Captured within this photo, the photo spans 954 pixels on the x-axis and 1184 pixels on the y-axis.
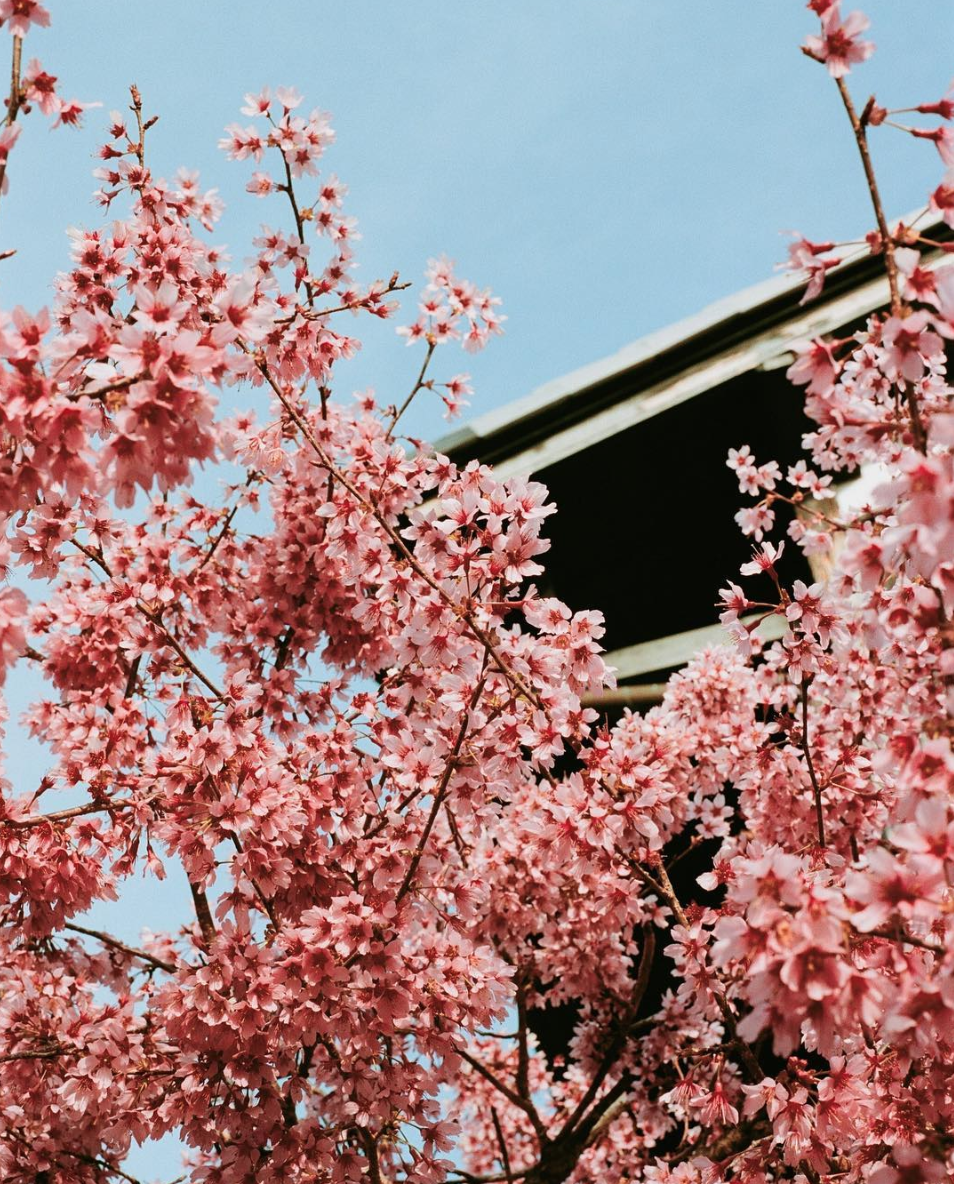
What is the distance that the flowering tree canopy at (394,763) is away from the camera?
2.39m

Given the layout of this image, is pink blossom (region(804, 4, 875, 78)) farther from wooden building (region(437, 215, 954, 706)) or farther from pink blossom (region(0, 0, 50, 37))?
wooden building (region(437, 215, 954, 706))

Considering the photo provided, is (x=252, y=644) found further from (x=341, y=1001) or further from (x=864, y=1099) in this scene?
(x=864, y=1099)

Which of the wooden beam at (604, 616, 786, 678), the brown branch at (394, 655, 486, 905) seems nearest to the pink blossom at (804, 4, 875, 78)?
the brown branch at (394, 655, 486, 905)

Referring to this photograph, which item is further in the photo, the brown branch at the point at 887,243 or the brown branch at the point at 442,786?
the brown branch at the point at 442,786

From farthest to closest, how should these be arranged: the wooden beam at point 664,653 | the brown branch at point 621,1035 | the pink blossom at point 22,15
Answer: the wooden beam at point 664,653, the brown branch at point 621,1035, the pink blossom at point 22,15

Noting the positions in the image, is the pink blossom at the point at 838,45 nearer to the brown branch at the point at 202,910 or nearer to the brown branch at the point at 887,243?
the brown branch at the point at 887,243

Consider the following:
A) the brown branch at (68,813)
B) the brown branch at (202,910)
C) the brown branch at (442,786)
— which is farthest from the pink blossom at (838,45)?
the brown branch at (202,910)

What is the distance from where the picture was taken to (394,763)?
3.96 metres

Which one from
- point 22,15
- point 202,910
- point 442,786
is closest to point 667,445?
point 202,910

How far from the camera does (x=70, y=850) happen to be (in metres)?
3.98

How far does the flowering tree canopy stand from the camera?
239 cm

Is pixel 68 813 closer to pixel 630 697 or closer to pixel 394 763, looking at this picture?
pixel 394 763

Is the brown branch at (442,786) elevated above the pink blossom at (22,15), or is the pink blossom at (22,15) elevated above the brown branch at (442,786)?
the pink blossom at (22,15)

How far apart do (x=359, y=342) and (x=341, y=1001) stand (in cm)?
288
